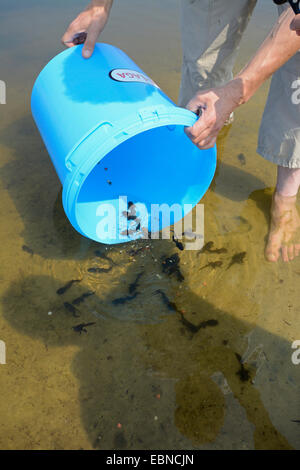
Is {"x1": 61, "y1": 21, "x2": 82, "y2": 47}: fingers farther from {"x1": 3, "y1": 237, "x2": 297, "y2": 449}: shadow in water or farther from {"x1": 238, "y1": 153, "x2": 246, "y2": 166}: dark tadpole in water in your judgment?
{"x1": 238, "y1": 153, "x2": 246, "y2": 166}: dark tadpole in water

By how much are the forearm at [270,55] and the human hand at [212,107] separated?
0.03 m

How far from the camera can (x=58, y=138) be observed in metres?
2.07

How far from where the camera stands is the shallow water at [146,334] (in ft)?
6.25

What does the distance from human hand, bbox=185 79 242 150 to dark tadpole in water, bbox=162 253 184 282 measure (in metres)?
0.93

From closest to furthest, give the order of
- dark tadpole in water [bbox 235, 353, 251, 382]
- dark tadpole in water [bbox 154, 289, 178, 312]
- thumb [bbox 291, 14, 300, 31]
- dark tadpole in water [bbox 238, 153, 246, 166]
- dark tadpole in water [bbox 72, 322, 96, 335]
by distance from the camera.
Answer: thumb [bbox 291, 14, 300, 31]
dark tadpole in water [bbox 235, 353, 251, 382]
dark tadpole in water [bbox 72, 322, 96, 335]
dark tadpole in water [bbox 154, 289, 178, 312]
dark tadpole in water [bbox 238, 153, 246, 166]

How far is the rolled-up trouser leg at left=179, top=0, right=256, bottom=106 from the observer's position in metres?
2.56

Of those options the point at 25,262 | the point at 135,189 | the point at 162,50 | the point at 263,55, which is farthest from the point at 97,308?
the point at 162,50

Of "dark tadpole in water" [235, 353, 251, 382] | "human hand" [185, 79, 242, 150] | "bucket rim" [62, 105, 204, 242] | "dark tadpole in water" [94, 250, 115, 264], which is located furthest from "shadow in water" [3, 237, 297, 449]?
"human hand" [185, 79, 242, 150]

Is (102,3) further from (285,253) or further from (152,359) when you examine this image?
(152,359)

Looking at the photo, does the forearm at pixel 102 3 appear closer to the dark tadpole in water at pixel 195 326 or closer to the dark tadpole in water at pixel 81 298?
the dark tadpole in water at pixel 81 298

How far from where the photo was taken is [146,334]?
2240 millimetres

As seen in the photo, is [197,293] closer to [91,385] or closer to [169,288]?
[169,288]

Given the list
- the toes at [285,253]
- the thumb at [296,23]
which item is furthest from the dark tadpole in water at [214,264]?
the thumb at [296,23]
